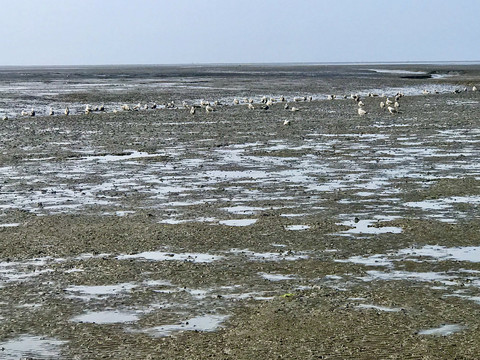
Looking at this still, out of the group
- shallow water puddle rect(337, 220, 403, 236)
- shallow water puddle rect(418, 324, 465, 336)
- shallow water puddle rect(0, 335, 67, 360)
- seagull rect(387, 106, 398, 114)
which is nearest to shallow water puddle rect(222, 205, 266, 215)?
shallow water puddle rect(337, 220, 403, 236)

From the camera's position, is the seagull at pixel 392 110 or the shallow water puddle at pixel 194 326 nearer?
the shallow water puddle at pixel 194 326

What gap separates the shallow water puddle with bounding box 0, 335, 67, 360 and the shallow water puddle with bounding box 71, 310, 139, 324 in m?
0.68

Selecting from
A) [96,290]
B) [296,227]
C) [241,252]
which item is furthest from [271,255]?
[96,290]

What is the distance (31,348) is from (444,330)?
14.4ft

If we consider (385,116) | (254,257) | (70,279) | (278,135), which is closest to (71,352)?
(70,279)

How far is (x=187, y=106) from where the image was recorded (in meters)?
46.4

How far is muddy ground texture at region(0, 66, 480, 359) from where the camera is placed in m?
8.88

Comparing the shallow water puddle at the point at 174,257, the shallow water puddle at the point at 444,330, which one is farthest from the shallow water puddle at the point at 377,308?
the shallow water puddle at the point at 174,257

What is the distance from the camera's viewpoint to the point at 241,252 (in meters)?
12.7

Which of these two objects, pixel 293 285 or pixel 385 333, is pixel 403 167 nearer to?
pixel 293 285

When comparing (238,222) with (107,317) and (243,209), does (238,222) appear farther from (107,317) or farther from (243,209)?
(107,317)

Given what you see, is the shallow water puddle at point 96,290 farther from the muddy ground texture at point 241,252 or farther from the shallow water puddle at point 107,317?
the shallow water puddle at point 107,317

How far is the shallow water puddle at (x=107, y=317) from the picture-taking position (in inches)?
372

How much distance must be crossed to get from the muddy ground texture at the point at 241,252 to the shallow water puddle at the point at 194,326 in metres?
0.03
